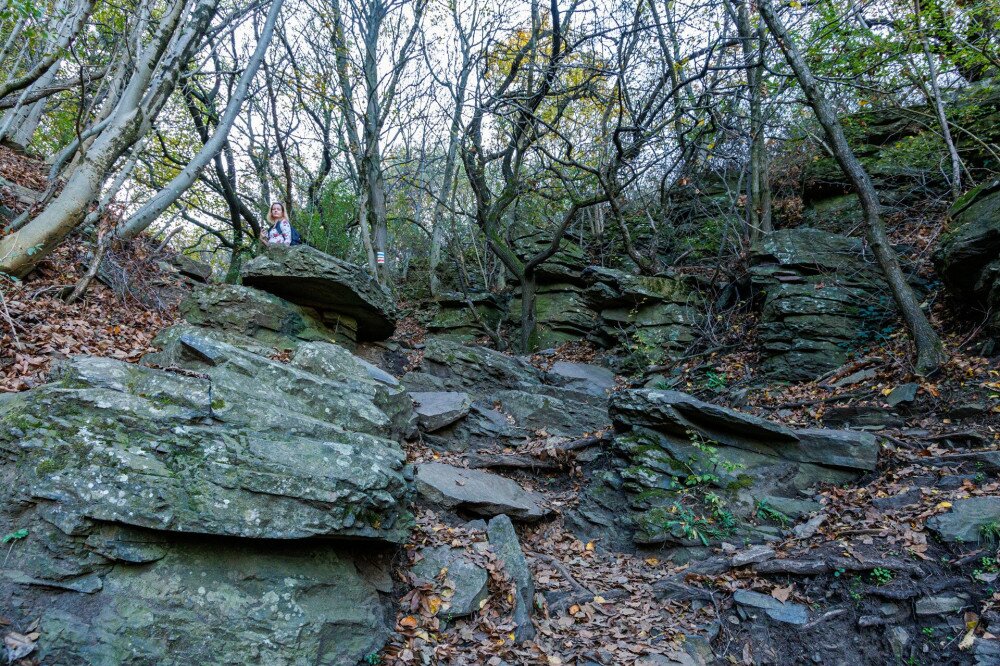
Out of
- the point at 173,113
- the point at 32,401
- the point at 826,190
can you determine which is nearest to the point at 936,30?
the point at 826,190

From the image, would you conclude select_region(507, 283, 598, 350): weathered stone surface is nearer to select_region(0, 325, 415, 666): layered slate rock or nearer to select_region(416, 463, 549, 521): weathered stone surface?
select_region(416, 463, 549, 521): weathered stone surface

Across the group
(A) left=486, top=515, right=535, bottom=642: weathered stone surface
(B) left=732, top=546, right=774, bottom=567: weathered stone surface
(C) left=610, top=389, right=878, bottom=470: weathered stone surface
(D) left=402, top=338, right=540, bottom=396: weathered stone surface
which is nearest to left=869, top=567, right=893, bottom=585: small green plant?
(B) left=732, top=546, right=774, bottom=567: weathered stone surface

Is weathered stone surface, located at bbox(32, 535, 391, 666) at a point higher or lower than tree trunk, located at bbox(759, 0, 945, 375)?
lower

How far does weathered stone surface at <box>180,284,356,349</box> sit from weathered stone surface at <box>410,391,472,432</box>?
2.51 m

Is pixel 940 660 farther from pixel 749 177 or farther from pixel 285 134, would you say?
pixel 285 134

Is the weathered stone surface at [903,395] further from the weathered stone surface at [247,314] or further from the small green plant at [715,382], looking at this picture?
the weathered stone surface at [247,314]

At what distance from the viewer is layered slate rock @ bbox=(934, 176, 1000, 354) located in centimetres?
678

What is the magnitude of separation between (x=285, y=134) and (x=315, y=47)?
260 centimetres

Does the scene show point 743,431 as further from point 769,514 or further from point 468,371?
point 468,371

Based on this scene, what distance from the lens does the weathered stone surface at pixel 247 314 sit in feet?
28.1

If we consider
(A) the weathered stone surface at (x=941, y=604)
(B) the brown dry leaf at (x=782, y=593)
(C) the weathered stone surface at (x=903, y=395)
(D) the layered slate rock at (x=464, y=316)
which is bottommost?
(B) the brown dry leaf at (x=782, y=593)

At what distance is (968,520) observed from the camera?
4.54 m

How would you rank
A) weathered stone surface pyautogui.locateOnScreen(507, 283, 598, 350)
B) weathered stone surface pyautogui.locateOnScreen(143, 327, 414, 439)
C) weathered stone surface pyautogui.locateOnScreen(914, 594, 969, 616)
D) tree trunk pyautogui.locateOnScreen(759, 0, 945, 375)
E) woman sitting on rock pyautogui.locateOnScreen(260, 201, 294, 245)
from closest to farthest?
weathered stone surface pyautogui.locateOnScreen(914, 594, 969, 616)
weathered stone surface pyautogui.locateOnScreen(143, 327, 414, 439)
tree trunk pyautogui.locateOnScreen(759, 0, 945, 375)
woman sitting on rock pyautogui.locateOnScreen(260, 201, 294, 245)
weathered stone surface pyautogui.locateOnScreen(507, 283, 598, 350)

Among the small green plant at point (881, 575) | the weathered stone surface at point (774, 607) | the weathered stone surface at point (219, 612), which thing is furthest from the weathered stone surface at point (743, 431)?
the weathered stone surface at point (219, 612)
